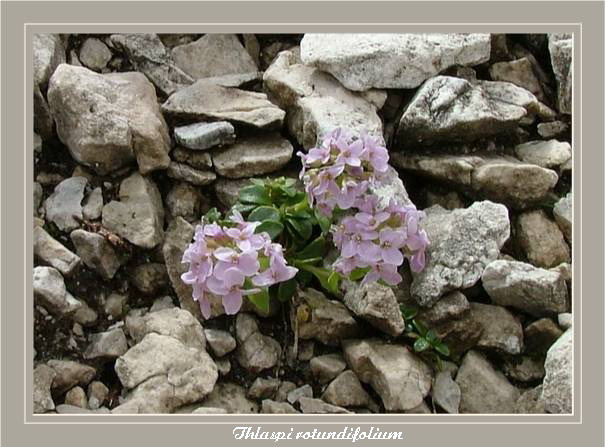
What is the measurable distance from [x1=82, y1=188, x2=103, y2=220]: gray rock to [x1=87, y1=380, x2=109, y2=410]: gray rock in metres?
0.68

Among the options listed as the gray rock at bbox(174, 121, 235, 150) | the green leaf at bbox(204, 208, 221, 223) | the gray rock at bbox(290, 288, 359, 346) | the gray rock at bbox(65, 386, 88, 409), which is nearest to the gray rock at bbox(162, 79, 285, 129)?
the gray rock at bbox(174, 121, 235, 150)

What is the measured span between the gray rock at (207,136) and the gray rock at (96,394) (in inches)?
40.0

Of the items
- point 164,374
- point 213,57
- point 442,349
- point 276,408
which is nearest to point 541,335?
point 442,349

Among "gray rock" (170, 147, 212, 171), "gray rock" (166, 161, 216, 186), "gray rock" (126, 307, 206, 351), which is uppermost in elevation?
"gray rock" (170, 147, 212, 171)

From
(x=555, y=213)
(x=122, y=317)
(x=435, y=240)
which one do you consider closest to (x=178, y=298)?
(x=122, y=317)

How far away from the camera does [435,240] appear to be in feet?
11.8

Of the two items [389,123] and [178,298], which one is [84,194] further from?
[389,123]

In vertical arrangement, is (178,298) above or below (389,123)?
below

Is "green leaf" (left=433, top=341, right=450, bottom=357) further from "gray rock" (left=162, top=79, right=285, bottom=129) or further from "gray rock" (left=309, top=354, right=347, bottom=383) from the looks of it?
"gray rock" (left=162, top=79, right=285, bottom=129)

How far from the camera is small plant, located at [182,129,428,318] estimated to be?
292 centimetres

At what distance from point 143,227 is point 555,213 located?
1665 mm

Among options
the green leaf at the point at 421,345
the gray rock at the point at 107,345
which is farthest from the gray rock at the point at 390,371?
the gray rock at the point at 107,345

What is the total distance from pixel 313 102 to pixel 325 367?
1.13 meters

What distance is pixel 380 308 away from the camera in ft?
11.1
